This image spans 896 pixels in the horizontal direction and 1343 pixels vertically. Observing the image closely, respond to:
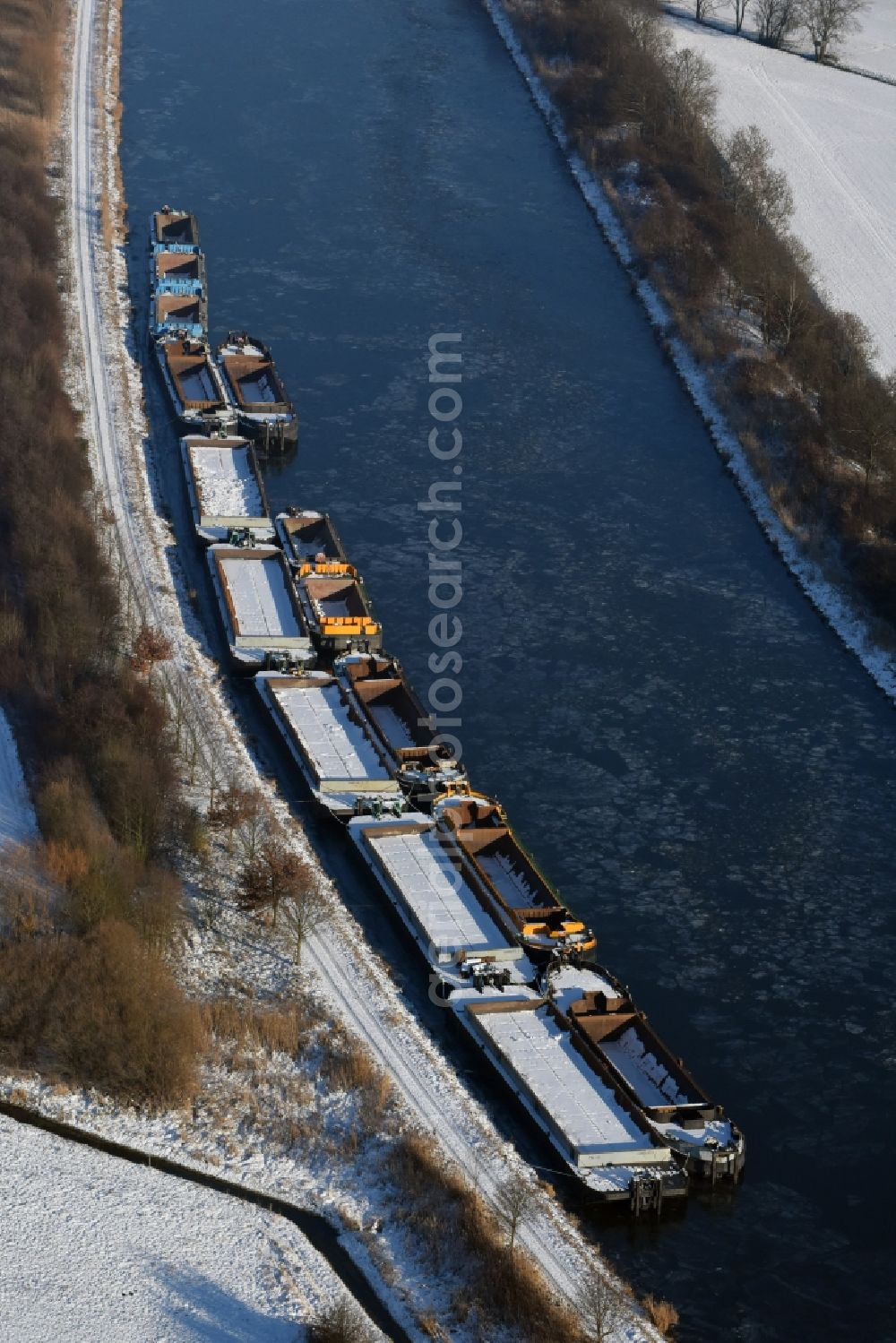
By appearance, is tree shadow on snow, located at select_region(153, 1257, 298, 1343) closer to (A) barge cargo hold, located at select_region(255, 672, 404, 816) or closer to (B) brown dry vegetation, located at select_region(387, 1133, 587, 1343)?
(B) brown dry vegetation, located at select_region(387, 1133, 587, 1343)

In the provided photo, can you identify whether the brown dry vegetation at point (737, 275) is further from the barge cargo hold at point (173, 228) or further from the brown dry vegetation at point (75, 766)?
the brown dry vegetation at point (75, 766)

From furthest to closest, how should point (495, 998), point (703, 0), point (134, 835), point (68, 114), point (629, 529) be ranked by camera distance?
point (703, 0)
point (68, 114)
point (629, 529)
point (134, 835)
point (495, 998)

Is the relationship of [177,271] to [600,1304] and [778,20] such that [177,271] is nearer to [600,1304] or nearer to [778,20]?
[778,20]

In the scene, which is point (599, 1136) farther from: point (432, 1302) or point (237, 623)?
point (237, 623)

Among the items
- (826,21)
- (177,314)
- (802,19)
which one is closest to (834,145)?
(826,21)

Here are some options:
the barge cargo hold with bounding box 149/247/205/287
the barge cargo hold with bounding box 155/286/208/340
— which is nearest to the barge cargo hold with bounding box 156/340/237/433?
the barge cargo hold with bounding box 155/286/208/340

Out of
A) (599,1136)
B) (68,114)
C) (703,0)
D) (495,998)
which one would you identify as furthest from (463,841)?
(703,0)
